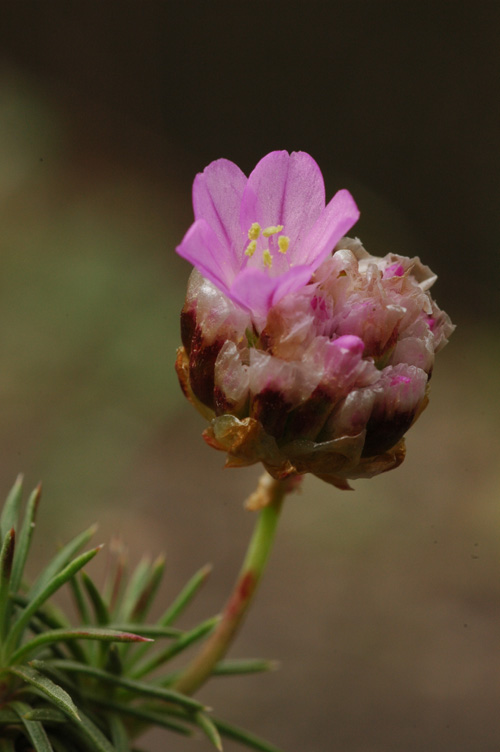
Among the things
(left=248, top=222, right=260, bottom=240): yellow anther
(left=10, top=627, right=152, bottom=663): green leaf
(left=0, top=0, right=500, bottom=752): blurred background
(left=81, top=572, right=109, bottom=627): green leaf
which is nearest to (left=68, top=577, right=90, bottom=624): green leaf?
(left=81, top=572, right=109, bottom=627): green leaf

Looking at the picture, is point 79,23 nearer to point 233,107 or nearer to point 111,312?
point 233,107

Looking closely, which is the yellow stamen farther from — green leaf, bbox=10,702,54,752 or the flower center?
green leaf, bbox=10,702,54,752

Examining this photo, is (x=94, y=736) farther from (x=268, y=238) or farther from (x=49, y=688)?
(x=268, y=238)

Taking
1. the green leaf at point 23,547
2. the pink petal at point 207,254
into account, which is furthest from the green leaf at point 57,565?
the pink petal at point 207,254

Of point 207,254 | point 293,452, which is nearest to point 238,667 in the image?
point 293,452

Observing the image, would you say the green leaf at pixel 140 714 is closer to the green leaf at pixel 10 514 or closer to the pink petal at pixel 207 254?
the green leaf at pixel 10 514

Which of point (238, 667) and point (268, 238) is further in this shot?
point (238, 667)

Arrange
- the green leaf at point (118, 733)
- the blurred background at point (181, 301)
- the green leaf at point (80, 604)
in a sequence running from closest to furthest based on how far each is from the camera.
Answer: the green leaf at point (118, 733) < the green leaf at point (80, 604) < the blurred background at point (181, 301)
